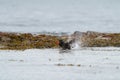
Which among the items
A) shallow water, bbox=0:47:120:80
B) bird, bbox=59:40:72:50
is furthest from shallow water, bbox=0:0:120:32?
shallow water, bbox=0:47:120:80

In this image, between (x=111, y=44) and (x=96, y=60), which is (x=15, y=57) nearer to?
(x=96, y=60)

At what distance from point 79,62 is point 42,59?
5.37ft

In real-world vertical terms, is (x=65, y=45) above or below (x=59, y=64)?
above

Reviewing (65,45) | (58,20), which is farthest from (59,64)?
(58,20)

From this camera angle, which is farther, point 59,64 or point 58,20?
point 58,20

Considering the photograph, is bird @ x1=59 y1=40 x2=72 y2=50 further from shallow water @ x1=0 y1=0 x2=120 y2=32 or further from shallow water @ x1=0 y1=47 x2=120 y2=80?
shallow water @ x1=0 y1=0 x2=120 y2=32

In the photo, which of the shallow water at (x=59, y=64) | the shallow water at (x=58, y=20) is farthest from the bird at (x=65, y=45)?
the shallow water at (x=58, y=20)

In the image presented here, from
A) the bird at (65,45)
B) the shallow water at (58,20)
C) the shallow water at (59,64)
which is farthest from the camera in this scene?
the shallow water at (58,20)

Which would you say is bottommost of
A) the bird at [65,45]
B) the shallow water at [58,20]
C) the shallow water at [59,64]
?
the shallow water at [59,64]

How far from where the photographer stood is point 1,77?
23.4 m

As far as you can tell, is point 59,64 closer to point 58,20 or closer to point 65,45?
point 65,45

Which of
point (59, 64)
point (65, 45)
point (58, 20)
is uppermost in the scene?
point (58, 20)

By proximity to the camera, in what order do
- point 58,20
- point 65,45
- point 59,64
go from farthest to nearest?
point 58,20 → point 65,45 → point 59,64

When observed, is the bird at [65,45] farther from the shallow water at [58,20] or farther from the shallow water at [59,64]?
the shallow water at [58,20]
